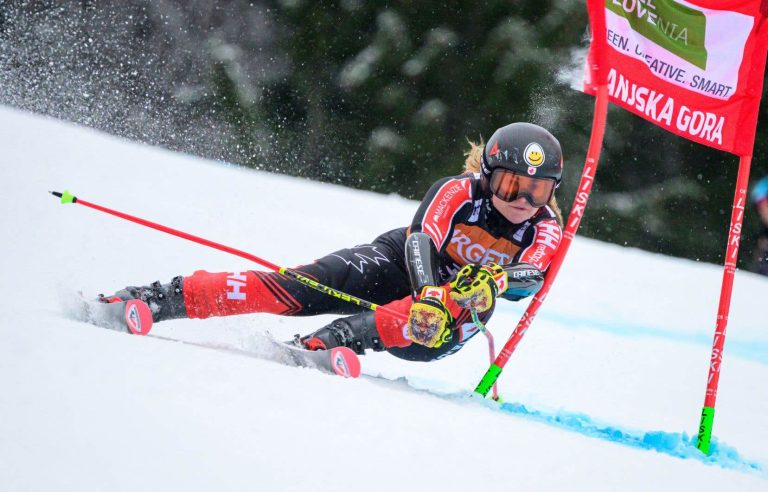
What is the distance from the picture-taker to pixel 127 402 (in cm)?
226

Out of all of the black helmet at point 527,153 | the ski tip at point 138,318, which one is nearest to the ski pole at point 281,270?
the ski tip at point 138,318

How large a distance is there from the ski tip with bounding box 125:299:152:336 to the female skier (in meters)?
0.26

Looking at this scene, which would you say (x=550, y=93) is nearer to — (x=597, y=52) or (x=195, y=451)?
(x=597, y=52)

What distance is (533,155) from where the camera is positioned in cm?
376

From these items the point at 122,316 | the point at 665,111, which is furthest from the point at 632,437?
the point at 122,316

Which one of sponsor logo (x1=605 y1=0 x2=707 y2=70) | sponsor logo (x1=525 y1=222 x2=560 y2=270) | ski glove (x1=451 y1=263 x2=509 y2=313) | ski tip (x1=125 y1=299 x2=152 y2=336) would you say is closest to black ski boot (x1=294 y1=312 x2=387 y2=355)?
ski glove (x1=451 y1=263 x2=509 y2=313)

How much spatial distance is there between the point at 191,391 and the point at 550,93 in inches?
331

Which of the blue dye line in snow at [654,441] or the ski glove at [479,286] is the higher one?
the ski glove at [479,286]

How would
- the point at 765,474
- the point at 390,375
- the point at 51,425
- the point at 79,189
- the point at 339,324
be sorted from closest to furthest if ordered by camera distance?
the point at 51,425 < the point at 765,474 < the point at 339,324 < the point at 390,375 < the point at 79,189

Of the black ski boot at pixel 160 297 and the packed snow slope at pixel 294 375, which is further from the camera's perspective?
the black ski boot at pixel 160 297

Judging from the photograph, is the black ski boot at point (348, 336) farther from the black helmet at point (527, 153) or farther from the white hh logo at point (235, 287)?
the black helmet at point (527, 153)

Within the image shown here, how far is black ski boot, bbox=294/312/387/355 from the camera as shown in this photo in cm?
379

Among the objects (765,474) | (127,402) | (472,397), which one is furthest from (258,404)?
(765,474)

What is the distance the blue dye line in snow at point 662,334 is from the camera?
21.1 feet
